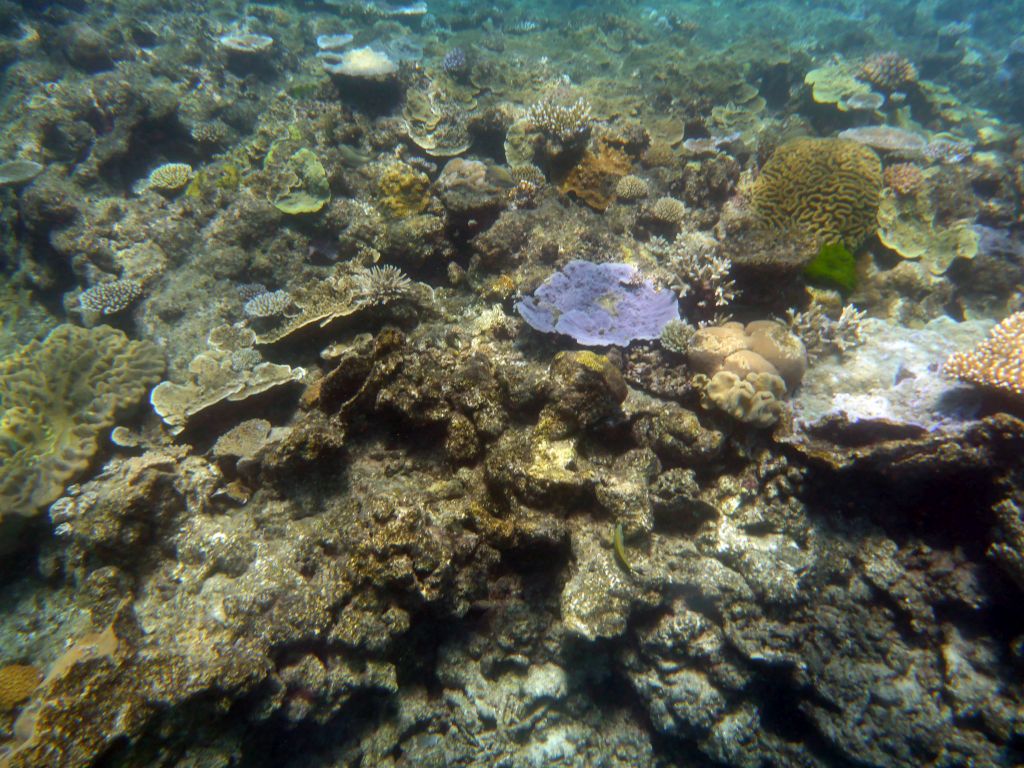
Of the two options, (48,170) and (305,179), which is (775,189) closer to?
(305,179)

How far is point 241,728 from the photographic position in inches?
150

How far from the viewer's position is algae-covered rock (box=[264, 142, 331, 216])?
7.27 meters

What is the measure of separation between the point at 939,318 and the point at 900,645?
3.95 meters

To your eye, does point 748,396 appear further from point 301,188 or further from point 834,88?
point 834,88

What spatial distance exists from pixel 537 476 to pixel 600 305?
88.2 inches

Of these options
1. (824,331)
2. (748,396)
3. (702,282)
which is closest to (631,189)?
(702,282)

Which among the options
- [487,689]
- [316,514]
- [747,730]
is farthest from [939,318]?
[316,514]

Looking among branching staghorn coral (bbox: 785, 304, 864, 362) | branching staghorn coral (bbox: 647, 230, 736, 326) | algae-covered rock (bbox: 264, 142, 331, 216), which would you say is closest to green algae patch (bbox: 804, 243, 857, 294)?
branching staghorn coral (bbox: 785, 304, 864, 362)

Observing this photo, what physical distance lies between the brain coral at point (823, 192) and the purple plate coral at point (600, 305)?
2173 mm

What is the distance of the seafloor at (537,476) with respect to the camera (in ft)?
13.0

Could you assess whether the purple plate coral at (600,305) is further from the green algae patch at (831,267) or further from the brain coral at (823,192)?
the brain coral at (823,192)

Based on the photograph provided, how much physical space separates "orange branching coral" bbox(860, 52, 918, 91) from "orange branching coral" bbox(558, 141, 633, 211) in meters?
9.65

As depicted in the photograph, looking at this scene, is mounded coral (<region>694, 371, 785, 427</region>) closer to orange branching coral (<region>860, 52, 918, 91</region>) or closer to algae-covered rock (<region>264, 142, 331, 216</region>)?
algae-covered rock (<region>264, 142, 331, 216</region>)

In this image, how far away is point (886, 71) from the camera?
12328 mm
